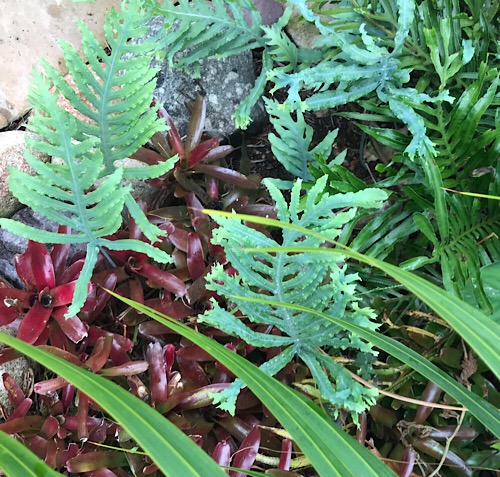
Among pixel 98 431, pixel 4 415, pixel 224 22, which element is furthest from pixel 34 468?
pixel 224 22

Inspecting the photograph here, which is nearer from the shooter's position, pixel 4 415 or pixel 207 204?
pixel 4 415

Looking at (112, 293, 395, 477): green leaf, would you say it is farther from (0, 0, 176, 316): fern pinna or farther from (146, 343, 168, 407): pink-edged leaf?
(146, 343, 168, 407): pink-edged leaf

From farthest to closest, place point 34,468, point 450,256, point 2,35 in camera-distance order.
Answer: point 2,35
point 450,256
point 34,468

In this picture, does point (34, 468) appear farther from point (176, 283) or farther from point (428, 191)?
point (428, 191)

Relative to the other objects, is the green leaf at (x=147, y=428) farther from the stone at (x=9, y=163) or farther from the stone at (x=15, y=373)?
the stone at (x=9, y=163)

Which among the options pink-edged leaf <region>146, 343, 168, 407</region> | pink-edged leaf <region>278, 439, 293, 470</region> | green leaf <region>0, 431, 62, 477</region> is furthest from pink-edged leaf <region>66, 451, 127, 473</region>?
green leaf <region>0, 431, 62, 477</region>

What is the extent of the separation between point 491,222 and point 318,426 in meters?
0.86

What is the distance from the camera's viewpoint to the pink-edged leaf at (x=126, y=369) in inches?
42.6

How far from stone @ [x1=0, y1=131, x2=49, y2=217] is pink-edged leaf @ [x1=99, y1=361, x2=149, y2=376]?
0.61 m

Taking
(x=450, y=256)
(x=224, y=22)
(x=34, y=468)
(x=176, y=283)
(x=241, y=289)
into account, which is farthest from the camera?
(x=224, y=22)

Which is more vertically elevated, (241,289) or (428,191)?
(241,289)

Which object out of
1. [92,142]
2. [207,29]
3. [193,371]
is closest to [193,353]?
[193,371]

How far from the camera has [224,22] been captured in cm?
135

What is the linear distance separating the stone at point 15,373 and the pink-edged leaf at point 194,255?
0.46 metres
